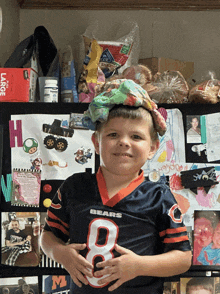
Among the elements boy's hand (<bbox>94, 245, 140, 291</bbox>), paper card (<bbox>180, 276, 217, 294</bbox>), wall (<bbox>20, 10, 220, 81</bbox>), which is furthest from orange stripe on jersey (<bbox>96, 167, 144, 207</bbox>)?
wall (<bbox>20, 10, 220, 81</bbox>)

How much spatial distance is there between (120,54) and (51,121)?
55 centimetres

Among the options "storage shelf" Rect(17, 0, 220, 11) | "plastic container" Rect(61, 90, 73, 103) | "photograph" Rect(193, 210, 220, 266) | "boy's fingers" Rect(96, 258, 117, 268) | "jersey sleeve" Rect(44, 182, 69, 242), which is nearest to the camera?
"boy's fingers" Rect(96, 258, 117, 268)

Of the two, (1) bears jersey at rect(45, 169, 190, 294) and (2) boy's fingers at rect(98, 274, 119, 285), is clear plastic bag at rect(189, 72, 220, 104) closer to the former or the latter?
(1) bears jersey at rect(45, 169, 190, 294)

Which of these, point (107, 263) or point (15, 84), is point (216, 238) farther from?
point (15, 84)

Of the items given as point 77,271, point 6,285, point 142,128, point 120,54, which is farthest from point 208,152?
point 6,285

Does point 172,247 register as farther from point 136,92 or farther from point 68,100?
point 68,100

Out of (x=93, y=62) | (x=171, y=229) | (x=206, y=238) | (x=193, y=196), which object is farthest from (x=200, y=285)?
(x=93, y=62)

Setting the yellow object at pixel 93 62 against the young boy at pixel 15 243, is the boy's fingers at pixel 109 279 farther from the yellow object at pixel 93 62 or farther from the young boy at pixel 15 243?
the yellow object at pixel 93 62

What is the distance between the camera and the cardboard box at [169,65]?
6.15 feet

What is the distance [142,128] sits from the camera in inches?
33.6

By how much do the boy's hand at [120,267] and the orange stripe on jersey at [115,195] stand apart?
0.36 feet

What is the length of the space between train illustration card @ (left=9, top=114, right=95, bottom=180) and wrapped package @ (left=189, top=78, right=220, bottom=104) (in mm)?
532

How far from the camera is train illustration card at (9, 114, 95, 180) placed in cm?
163

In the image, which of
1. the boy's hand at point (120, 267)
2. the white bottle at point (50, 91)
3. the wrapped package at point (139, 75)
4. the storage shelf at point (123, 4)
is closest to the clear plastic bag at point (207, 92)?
the wrapped package at point (139, 75)
